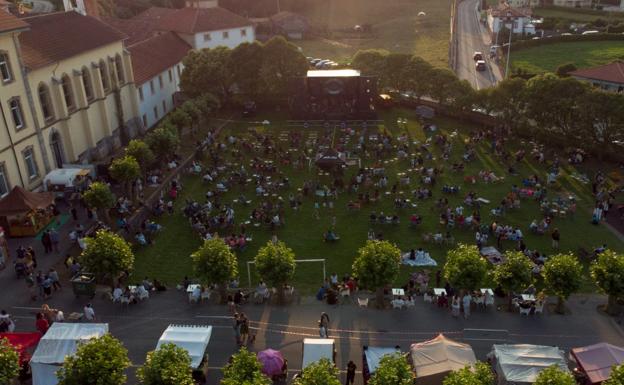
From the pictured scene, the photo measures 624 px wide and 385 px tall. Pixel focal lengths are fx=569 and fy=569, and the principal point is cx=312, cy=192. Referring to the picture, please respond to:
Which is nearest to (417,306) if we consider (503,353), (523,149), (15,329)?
(503,353)

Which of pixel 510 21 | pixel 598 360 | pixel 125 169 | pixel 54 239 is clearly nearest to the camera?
pixel 598 360

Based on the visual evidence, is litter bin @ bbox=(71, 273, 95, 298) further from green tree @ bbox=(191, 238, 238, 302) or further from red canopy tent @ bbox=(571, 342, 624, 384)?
red canopy tent @ bbox=(571, 342, 624, 384)

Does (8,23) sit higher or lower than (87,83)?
higher

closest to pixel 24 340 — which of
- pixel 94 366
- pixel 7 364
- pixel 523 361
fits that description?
pixel 7 364

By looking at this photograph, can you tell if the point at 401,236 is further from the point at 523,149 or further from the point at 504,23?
the point at 504,23

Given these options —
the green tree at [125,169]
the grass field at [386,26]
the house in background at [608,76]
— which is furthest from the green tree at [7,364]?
the grass field at [386,26]

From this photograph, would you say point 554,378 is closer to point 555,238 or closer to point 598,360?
point 598,360
